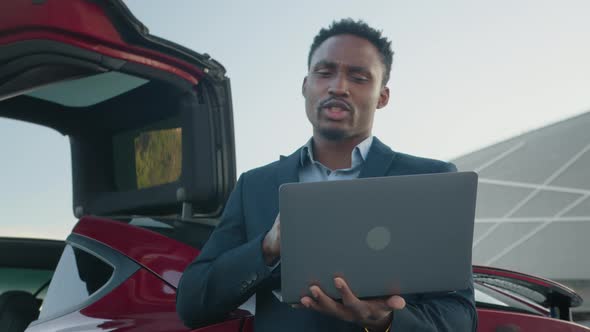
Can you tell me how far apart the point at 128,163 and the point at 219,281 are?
2.10 metres

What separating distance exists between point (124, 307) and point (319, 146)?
750 millimetres

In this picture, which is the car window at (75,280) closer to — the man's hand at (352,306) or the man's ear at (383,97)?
the man's hand at (352,306)

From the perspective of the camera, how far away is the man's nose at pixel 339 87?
1.76 m

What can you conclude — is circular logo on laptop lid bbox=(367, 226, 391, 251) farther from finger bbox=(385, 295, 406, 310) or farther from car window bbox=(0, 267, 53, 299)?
car window bbox=(0, 267, 53, 299)

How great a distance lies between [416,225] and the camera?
1316mm

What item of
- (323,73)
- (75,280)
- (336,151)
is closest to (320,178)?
(336,151)

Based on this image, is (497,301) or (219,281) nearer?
(219,281)

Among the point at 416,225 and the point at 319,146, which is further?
the point at 319,146

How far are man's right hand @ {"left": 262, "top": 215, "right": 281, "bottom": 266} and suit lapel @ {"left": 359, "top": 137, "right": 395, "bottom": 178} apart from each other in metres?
0.35

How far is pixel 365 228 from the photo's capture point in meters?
1.30

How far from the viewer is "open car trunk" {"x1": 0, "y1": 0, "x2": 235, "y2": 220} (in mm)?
2359

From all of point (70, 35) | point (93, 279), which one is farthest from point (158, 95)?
point (93, 279)

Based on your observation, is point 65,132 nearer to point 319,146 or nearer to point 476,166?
point 319,146

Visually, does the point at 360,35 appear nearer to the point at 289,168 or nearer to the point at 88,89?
the point at 289,168
